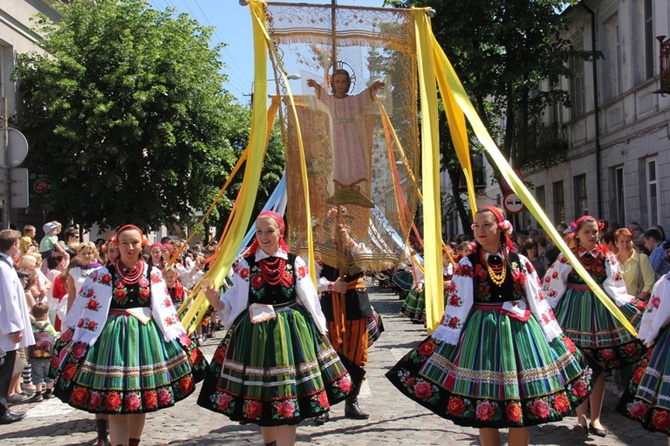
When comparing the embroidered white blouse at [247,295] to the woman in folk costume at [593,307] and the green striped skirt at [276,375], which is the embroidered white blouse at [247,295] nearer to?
the green striped skirt at [276,375]

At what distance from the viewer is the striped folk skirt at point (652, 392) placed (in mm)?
4957

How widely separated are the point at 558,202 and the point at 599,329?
19.1 m

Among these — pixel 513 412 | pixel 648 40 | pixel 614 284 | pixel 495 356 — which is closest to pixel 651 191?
pixel 648 40

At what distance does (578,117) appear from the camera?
2250 centimetres

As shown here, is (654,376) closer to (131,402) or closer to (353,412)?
(353,412)

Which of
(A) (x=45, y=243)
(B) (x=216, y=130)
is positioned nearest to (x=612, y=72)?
(B) (x=216, y=130)

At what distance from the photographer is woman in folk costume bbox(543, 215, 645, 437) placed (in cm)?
665

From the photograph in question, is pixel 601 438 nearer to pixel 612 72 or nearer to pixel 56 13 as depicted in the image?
pixel 612 72

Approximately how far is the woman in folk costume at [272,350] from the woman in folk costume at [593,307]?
236 cm

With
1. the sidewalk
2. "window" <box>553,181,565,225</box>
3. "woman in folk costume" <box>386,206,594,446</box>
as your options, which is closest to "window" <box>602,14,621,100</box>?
"window" <box>553,181,565,225</box>

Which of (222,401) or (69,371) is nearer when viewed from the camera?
(222,401)

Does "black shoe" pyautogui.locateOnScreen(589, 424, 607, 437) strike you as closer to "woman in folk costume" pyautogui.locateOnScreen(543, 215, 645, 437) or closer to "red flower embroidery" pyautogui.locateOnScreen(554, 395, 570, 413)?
"woman in folk costume" pyautogui.locateOnScreen(543, 215, 645, 437)

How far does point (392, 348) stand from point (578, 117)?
43.1 feet

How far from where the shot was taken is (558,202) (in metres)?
25.1
